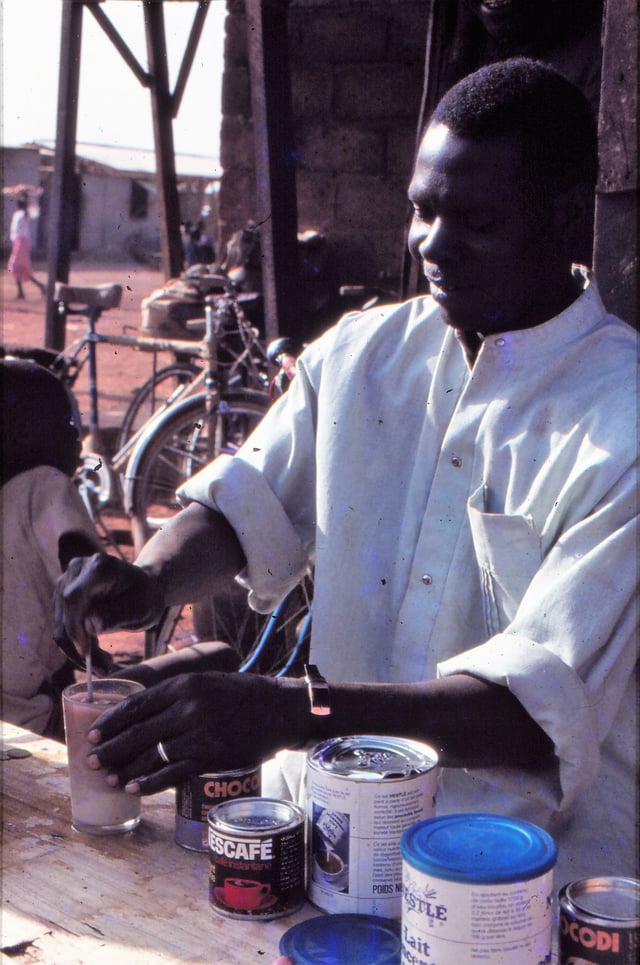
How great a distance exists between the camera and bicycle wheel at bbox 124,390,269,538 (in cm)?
531

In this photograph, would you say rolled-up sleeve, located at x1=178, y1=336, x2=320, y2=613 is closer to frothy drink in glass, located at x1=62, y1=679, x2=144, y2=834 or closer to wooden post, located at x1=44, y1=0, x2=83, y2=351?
frothy drink in glass, located at x1=62, y1=679, x2=144, y2=834

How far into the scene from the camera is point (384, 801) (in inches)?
47.9

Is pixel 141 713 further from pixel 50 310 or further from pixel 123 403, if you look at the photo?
pixel 123 403

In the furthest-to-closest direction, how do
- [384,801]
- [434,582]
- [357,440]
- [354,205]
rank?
[354,205]
[357,440]
[434,582]
[384,801]

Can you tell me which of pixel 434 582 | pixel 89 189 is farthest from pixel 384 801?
pixel 89 189

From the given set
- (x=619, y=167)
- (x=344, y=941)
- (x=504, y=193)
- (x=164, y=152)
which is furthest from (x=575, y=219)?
(x=164, y=152)

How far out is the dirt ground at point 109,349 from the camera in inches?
216

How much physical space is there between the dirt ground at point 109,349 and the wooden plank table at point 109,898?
164 centimetres

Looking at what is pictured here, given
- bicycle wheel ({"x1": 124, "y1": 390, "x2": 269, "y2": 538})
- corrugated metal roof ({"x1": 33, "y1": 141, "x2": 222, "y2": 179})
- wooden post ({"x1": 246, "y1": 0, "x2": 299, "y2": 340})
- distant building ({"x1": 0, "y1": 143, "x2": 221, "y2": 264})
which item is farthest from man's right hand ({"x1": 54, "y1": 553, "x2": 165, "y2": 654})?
corrugated metal roof ({"x1": 33, "y1": 141, "x2": 222, "y2": 179})

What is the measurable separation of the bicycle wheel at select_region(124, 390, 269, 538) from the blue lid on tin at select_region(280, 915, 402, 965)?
12.9ft

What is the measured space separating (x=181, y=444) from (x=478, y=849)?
15.2 feet

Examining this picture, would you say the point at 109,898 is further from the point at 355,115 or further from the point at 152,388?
the point at 152,388

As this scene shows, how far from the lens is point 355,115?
611cm

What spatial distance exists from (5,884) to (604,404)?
1065mm
